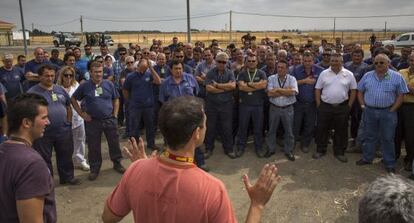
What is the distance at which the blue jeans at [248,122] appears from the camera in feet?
25.2

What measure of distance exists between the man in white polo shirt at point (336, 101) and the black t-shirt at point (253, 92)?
1.09 meters

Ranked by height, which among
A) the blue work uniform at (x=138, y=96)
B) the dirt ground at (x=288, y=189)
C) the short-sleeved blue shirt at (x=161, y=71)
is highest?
the short-sleeved blue shirt at (x=161, y=71)

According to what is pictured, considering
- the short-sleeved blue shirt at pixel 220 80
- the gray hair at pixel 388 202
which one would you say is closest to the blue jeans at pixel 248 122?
the short-sleeved blue shirt at pixel 220 80

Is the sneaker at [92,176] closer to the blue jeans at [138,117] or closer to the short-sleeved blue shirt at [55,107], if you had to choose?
the short-sleeved blue shirt at [55,107]

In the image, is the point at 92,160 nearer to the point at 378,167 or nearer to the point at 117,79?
the point at 117,79

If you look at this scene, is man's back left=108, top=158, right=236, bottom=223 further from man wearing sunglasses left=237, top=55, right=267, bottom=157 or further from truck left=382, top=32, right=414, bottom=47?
truck left=382, top=32, right=414, bottom=47

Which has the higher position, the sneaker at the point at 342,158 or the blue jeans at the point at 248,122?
the blue jeans at the point at 248,122

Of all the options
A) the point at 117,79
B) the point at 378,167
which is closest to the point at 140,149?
the point at 378,167

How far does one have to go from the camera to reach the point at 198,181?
2.02 metres

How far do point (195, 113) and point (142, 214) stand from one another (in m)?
0.66

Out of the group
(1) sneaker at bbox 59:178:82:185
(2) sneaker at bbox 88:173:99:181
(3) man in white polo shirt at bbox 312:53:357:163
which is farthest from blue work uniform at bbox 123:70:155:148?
(3) man in white polo shirt at bbox 312:53:357:163

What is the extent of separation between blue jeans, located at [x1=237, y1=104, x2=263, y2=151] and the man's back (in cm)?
567

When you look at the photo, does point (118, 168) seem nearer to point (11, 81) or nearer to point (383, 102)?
point (11, 81)

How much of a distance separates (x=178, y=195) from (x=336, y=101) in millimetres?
5914
